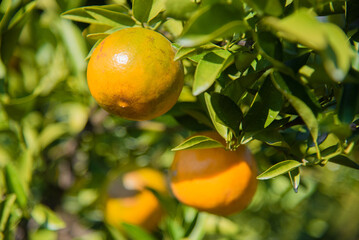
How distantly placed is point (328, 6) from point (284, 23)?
1.26 feet

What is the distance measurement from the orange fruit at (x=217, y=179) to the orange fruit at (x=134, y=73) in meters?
0.21

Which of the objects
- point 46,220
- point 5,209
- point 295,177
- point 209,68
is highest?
point 209,68

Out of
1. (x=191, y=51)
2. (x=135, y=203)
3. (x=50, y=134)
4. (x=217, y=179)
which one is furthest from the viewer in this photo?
(x=50, y=134)

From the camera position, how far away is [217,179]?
0.78 m

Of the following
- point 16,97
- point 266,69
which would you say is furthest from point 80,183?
point 266,69

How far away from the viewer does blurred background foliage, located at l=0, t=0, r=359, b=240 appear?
976 millimetres

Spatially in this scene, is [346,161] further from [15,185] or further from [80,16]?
[15,185]

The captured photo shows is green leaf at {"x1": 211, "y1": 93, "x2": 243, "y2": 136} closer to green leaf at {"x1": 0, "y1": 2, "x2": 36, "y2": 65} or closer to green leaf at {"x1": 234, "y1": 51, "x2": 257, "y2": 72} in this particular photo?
green leaf at {"x1": 234, "y1": 51, "x2": 257, "y2": 72}

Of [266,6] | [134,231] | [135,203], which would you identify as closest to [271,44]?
[266,6]

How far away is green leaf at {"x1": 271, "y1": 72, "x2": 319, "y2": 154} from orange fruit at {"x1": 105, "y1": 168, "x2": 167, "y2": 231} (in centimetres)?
70

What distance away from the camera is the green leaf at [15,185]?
0.94 m

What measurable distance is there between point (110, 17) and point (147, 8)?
0.09 m

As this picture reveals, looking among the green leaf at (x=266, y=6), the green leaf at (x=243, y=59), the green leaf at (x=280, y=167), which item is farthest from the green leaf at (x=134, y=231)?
the green leaf at (x=266, y=6)

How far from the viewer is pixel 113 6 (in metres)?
0.71
